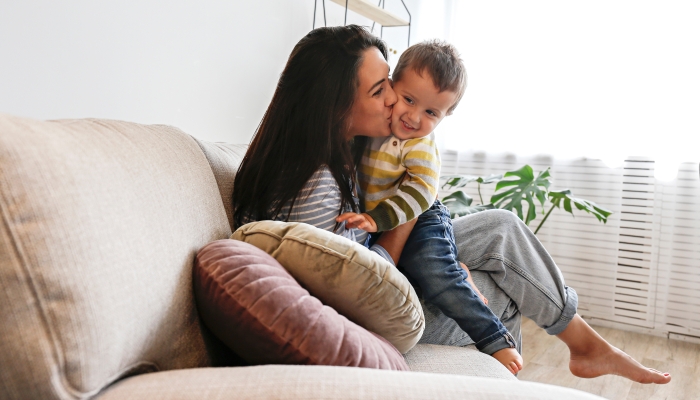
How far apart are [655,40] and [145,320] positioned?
9.54 feet

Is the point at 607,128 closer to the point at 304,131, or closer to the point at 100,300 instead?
the point at 304,131

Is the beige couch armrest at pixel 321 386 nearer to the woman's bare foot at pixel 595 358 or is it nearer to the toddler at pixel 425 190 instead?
the toddler at pixel 425 190

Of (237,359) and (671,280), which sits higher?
(237,359)

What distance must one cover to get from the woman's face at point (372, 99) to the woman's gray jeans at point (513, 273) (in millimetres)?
433

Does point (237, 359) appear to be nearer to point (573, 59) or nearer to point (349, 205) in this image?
point (349, 205)

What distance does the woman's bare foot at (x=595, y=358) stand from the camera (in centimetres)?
163

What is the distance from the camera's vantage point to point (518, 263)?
5.27 feet

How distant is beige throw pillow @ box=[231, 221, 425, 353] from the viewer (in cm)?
87

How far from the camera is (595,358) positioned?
1676 mm

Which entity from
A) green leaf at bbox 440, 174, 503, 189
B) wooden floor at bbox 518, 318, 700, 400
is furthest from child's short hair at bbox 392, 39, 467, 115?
wooden floor at bbox 518, 318, 700, 400

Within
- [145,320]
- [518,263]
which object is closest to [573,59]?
[518,263]

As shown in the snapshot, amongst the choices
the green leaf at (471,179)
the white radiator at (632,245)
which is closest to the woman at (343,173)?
the green leaf at (471,179)

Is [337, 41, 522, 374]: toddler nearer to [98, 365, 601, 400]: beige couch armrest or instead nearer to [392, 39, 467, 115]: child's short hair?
[392, 39, 467, 115]: child's short hair

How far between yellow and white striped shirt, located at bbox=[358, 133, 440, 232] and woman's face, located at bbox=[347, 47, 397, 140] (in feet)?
0.18
